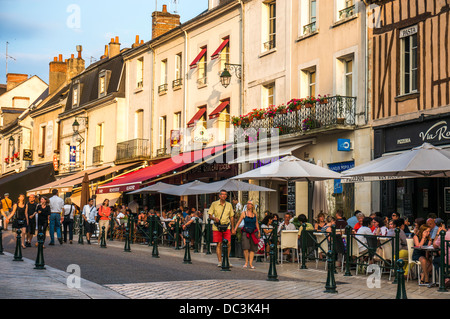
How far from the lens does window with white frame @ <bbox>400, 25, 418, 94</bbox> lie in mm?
18953

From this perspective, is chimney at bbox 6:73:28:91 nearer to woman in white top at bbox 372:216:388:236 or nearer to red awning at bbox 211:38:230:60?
red awning at bbox 211:38:230:60

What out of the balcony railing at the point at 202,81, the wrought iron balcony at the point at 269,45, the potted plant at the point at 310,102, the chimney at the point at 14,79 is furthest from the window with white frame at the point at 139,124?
the chimney at the point at 14,79

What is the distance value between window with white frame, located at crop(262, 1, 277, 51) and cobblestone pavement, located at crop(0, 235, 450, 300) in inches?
549

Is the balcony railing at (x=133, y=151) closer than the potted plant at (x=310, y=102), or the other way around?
the potted plant at (x=310, y=102)

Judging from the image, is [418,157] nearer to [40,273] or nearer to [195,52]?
[40,273]

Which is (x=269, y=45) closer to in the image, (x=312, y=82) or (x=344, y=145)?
(x=312, y=82)

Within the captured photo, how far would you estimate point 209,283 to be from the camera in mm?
12000

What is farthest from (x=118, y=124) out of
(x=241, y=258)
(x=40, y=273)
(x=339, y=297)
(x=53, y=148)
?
(x=339, y=297)

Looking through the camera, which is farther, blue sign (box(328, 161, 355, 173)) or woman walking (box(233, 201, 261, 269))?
blue sign (box(328, 161, 355, 173))

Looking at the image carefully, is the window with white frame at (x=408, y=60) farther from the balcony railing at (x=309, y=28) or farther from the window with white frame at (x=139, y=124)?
the window with white frame at (x=139, y=124)

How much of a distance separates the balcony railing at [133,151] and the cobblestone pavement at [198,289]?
2047cm

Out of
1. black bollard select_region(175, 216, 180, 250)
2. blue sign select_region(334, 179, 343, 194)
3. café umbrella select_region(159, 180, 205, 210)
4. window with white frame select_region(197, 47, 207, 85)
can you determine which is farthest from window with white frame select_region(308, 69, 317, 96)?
window with white frame select_region(197, 47, 207, 85)

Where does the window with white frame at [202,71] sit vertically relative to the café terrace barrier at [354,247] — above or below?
above

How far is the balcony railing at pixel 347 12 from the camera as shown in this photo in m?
21.3
